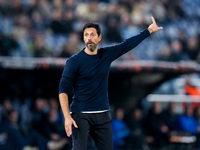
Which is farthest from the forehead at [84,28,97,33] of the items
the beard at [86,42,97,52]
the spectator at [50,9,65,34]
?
the spectator at [50,9,65,34]

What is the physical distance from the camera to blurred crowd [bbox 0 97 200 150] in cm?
926

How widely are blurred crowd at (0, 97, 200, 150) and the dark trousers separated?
16.6 ft

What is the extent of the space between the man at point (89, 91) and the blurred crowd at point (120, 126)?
509 cm

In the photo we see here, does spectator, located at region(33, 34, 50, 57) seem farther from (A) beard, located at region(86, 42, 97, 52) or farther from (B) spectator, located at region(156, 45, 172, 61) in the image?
(A) beard, located at region(86, 42, 97, 52)

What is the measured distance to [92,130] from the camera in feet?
14.0

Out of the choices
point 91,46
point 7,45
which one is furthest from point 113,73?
point 91,46

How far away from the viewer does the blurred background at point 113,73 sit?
9422 mm

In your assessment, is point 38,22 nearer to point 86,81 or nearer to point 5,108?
point 5,108

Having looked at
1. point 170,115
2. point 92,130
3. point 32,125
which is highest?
point 92,130

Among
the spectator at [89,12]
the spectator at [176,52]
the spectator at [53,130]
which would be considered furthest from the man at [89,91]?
the spectator at [176,52]

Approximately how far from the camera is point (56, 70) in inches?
382

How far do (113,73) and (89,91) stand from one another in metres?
6.36

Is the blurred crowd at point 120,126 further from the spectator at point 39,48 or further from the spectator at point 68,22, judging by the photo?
the spectator at point 68,22

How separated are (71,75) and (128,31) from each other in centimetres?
772
